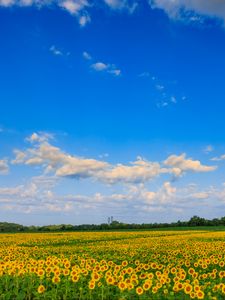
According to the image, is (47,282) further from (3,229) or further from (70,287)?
(3,229)

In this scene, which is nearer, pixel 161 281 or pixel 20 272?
pixel 161 281

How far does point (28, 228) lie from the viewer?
83875 millimetres

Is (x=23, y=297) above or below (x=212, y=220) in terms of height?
below

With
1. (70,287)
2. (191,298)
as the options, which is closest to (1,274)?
(70,287)

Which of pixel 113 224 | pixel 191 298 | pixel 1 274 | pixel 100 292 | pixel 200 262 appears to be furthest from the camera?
pixel 113 224

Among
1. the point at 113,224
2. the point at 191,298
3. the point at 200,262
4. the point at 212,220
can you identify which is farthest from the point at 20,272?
the point at 212,220

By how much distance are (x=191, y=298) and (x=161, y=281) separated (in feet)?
4.02

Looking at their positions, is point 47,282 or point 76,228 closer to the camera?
point 47,282

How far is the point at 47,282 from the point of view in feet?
35.1

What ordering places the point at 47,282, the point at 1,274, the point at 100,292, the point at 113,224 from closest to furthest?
1. the point at 100,292
2. the point at 47,282
3. the point at 1,274
4. the point at 113,224

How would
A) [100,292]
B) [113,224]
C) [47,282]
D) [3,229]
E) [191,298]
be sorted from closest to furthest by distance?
[191,298] < [100,292] < [47,282] < [3,229] < [113,224]

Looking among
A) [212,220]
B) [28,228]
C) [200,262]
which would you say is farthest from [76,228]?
[200,262]

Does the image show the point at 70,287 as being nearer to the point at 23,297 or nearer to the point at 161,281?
the point at 23,297

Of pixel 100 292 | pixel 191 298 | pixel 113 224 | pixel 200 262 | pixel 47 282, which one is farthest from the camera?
pixel 113 224
